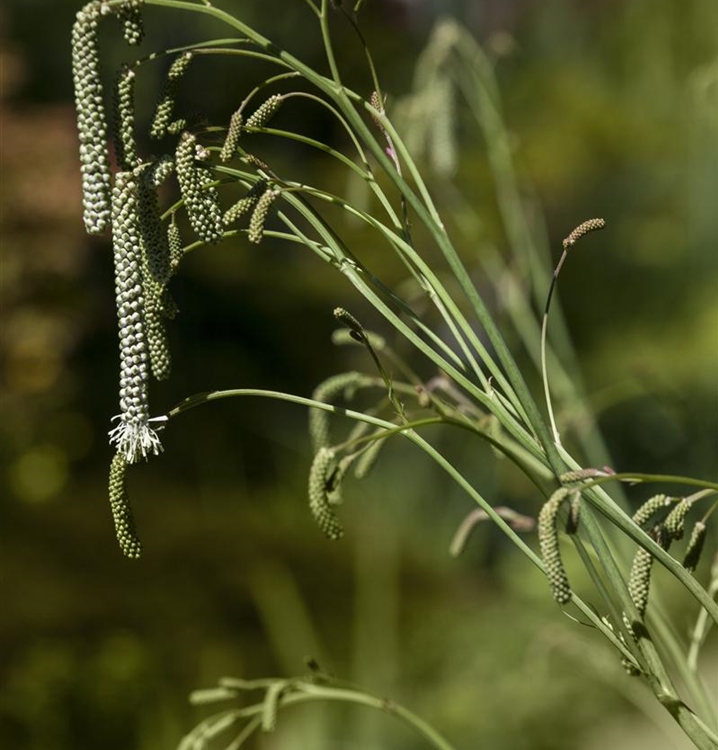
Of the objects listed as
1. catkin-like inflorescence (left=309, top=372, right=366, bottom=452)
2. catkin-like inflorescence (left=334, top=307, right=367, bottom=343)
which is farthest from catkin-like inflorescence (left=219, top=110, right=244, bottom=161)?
catkin-like inflorescence (left=309, top=372, right=366, bottom=452)

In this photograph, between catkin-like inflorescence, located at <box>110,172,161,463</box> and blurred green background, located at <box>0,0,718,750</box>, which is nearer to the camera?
catkin-like inflorescence, located at <box>110,172,161,463</box>

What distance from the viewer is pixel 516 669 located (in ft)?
13.1

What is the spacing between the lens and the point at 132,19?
2.69ft

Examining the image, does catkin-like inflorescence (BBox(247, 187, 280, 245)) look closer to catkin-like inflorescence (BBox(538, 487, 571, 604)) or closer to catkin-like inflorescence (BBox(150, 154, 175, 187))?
catkin-like inflorescence (BBox(150, 154, 175, 187))

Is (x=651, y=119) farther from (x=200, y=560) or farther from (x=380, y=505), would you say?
(x=200, y=560)

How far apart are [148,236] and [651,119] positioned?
6.81m

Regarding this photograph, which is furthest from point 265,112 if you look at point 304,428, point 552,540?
point 304,428

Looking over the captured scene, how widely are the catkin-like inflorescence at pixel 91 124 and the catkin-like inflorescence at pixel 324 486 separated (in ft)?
0.78

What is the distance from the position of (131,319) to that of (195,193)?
0.10 metres

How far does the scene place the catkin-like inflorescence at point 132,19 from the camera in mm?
805

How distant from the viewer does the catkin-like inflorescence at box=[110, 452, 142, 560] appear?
0.86 m

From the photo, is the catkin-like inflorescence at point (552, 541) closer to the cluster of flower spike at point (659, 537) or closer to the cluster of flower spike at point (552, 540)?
the cluster of flower spike at point (552, 540)

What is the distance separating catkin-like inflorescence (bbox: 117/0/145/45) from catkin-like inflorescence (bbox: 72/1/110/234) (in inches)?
0.7

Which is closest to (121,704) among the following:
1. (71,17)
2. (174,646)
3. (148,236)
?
(174,646)
